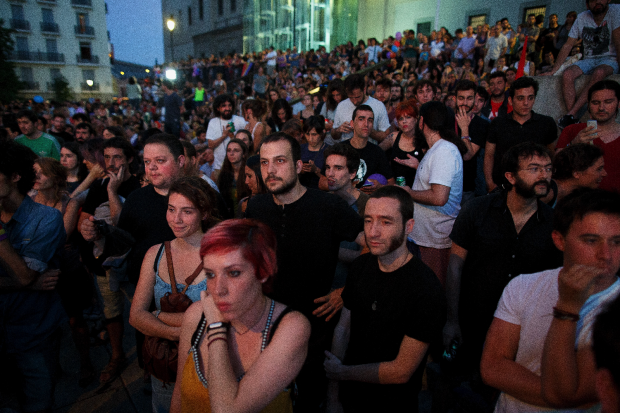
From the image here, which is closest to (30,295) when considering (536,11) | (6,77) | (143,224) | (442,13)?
(143,224)

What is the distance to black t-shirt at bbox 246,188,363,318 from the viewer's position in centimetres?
272

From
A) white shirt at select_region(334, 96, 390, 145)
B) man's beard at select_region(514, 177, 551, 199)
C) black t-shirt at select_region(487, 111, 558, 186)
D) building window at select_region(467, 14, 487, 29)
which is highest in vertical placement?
building window at select_region(467, 14, 487, 29)

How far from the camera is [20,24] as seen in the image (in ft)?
142

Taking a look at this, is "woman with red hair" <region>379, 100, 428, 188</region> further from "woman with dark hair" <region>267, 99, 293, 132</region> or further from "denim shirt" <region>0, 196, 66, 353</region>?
"denim shirt" <region>0, 196, 66, 353</region>

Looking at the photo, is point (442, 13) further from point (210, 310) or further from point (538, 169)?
point (210, 310)

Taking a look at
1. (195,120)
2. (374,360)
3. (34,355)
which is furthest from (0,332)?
(195,120)

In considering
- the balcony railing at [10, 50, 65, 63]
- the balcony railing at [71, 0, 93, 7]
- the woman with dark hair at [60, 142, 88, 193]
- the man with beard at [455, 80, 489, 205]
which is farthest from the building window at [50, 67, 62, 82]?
the man with beard at [455, 80, 489, 205]

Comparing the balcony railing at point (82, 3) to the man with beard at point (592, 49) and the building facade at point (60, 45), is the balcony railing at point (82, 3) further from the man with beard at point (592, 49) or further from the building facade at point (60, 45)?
the man with beard at point (592, 49)

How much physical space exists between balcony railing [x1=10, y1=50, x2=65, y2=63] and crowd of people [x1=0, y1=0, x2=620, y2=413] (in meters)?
53.4

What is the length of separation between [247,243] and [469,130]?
14.4ft

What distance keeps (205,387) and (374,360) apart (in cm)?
105

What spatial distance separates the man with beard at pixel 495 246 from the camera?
253 cm

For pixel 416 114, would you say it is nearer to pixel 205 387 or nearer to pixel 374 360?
pixel 374 360

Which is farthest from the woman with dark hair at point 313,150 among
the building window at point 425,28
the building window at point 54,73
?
the building window at point 54,73
